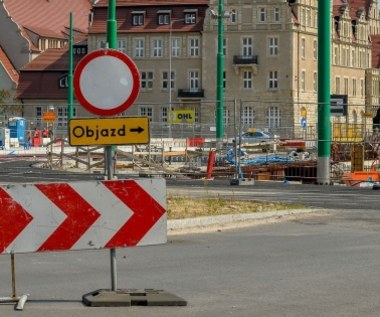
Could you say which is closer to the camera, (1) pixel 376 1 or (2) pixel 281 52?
(2) pixel 281 52

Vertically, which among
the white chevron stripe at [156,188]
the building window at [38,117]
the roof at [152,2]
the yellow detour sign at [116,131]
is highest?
the roof at [152,2]

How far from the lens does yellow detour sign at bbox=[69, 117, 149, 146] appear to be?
1082 centimetres


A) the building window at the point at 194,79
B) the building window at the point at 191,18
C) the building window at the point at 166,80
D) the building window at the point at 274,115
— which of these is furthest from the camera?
the building window at the point at 166,80

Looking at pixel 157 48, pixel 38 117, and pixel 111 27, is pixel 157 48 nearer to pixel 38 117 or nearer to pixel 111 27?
pixel 38 117

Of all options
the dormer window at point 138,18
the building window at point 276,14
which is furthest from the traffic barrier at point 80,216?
the dormer window at point 138,18

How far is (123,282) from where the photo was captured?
12.2 meters

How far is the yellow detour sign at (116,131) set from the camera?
35.5 feet

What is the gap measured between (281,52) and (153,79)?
11.4m

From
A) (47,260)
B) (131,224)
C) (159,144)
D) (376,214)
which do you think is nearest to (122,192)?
(131,224)

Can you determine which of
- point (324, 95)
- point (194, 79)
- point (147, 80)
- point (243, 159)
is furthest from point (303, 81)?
point (324, 95)

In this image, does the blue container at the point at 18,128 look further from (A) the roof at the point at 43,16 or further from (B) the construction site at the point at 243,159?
(A) the roof at the point at 43,16

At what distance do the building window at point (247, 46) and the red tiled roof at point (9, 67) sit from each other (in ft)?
79.3

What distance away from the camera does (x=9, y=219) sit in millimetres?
10484

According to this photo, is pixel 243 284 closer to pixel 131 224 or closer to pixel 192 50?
pixel 131 224
